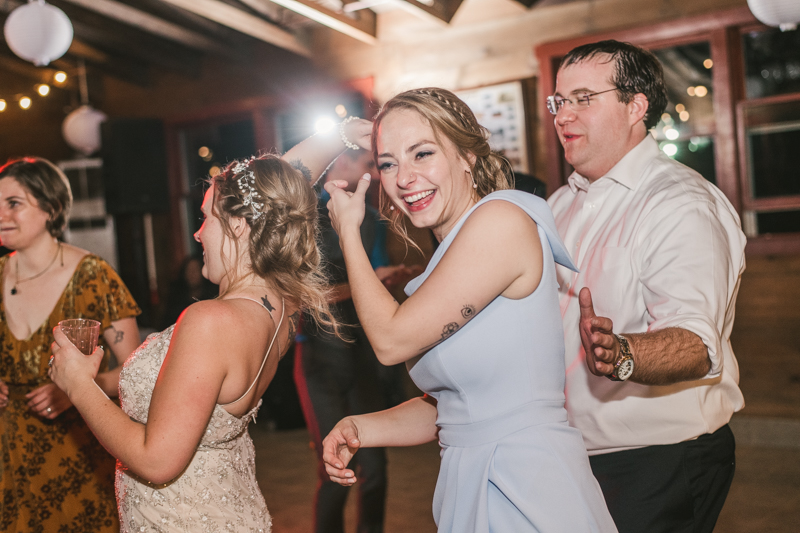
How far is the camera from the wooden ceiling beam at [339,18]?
5.16 m

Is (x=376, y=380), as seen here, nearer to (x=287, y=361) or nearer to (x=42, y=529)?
(x=42, y=529)

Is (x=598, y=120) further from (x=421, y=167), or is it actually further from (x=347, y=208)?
(x=347, y=208)

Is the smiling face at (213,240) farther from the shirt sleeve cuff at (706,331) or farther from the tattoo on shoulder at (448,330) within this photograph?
the shirt sleeve cuff at (706,331)

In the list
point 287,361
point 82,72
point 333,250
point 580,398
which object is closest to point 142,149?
point 82,72

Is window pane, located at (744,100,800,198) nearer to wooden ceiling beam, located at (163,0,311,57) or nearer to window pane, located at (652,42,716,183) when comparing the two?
window pane, located at (652,42,716,183)

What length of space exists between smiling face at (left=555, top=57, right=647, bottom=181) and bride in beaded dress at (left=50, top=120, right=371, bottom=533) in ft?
2.53

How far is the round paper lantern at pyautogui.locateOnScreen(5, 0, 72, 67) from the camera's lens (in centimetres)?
451

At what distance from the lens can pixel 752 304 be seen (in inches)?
209

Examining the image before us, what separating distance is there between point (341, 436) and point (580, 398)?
70 centimetres

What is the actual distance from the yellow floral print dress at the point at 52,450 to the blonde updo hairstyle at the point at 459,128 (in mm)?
1517

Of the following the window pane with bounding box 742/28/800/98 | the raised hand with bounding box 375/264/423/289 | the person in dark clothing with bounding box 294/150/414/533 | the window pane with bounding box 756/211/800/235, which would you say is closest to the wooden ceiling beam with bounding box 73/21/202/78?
the person in dark clothing with bounding box 294/150/414/533

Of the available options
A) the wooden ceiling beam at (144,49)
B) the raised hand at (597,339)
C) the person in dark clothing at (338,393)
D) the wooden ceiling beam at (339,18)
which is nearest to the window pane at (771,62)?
the wooden ceiling beam at (339,18)

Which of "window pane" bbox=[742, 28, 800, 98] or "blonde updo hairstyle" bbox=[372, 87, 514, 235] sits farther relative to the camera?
"window pane" bbox=[742, 28, 800, 98]

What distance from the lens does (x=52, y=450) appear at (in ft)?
8.21
